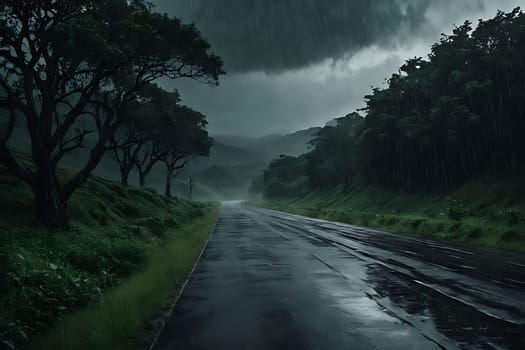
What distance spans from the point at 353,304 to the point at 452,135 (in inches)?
1439

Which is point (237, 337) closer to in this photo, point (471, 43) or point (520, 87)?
point (520, 87)

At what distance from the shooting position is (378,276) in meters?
11.4

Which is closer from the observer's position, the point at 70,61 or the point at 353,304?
the point at 353,304

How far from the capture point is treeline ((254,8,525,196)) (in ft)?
131

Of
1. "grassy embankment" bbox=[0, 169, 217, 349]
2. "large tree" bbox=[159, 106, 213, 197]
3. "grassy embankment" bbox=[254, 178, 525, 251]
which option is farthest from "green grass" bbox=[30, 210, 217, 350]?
"large tree" bbox=[159, 106, 213, 197]

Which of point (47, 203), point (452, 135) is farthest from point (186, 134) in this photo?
point (47, 203)

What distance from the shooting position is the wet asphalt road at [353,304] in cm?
621

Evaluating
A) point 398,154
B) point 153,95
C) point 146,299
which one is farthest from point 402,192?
point 146,299

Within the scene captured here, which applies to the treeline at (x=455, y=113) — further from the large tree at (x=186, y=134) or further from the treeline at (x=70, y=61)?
→ the treeline at (x=70, y=61)

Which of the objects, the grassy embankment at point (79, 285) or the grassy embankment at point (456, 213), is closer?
the grassy embankment at point (79, 285)

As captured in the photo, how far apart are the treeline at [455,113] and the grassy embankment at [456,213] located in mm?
2699

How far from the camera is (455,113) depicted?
40.2 metres

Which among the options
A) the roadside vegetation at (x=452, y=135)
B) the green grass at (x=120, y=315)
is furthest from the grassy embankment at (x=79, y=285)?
the roadside vegetation at (x=452, y=135)

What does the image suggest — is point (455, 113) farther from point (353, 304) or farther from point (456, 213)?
point (353, 304)
